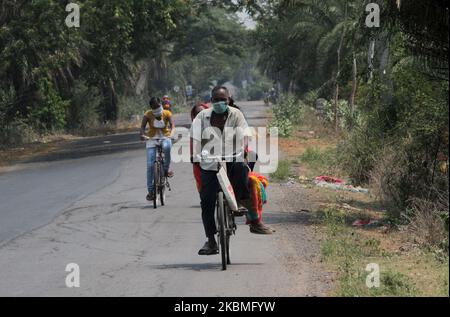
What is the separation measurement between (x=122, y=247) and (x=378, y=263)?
11.7ft

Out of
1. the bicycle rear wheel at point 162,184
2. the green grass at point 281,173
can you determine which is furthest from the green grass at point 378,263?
the green grass at point 281,173

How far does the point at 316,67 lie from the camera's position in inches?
2117

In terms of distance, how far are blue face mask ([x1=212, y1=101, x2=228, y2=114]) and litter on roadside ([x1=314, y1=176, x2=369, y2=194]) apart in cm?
975

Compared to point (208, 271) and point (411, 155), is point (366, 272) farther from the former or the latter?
point (411, 155)

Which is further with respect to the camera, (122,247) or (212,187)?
(122,247)

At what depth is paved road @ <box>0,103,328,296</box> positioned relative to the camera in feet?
32.6

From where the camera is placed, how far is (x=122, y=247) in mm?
13039

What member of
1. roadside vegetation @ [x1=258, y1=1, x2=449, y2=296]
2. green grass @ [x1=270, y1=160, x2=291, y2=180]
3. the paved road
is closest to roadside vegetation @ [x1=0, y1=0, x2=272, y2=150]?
roadside vegetation @ [x1=258, y1=1, x2=449, y2=296]

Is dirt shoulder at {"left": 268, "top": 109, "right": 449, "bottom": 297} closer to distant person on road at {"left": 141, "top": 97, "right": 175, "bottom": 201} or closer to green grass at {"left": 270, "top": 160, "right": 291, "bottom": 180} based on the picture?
green grass at {"left": 270, "top": 160, "right": 291, "bottom": 180}

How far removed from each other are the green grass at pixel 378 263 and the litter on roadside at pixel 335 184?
6776mm

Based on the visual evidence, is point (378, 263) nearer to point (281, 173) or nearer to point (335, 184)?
point (335, 184)

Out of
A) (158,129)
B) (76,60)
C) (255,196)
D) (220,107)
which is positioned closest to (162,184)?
(158,129)

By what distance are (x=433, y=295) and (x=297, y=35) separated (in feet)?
147
